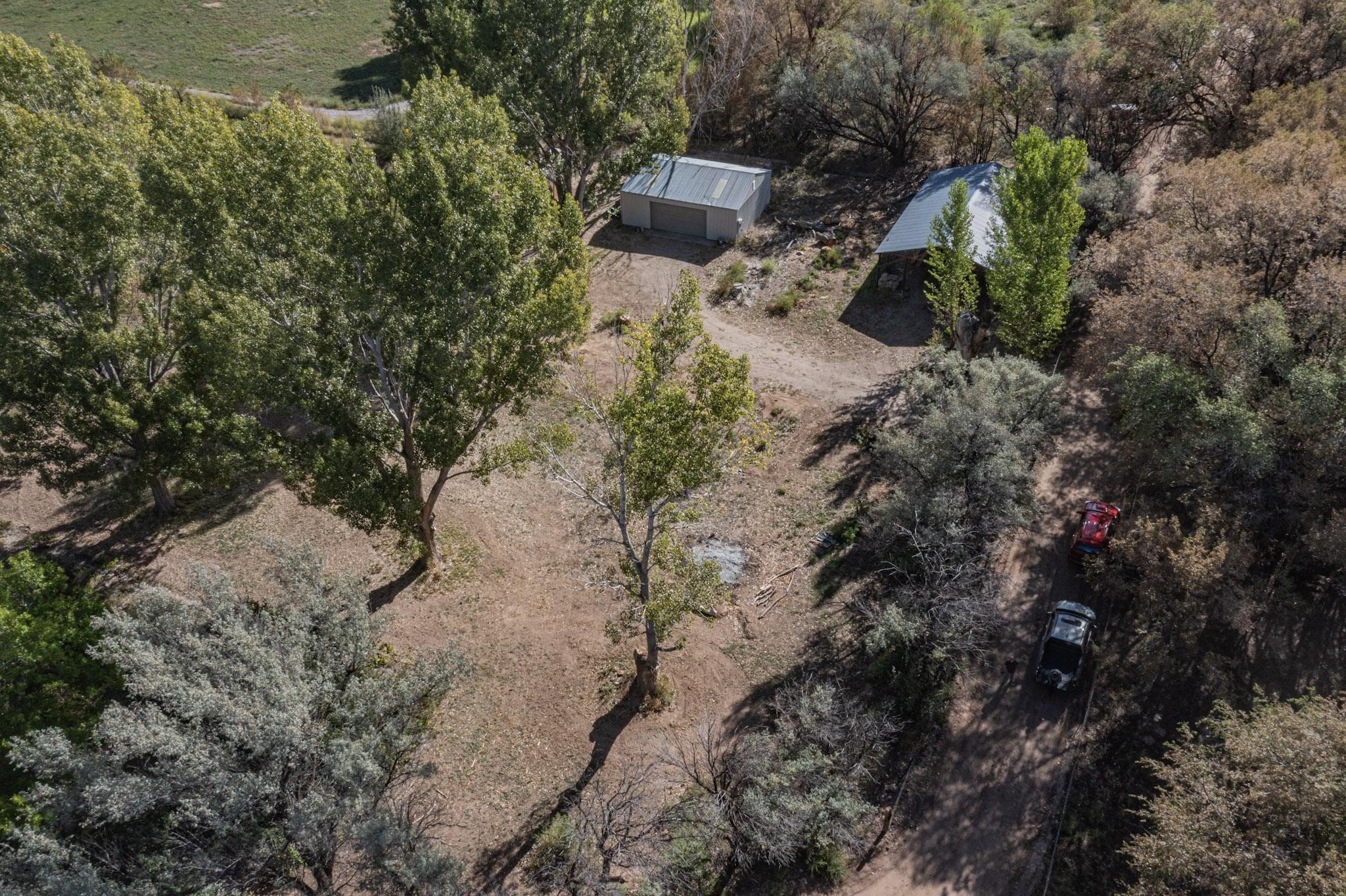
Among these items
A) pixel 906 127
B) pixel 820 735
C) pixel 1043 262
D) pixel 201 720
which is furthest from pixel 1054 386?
pixel 906 127

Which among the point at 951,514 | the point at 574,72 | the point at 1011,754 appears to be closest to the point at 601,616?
the point at 951,514

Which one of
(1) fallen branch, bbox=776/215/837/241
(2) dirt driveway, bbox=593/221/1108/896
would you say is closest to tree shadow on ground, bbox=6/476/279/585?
(2) dirt driveway, bbox=593/221/1108/896

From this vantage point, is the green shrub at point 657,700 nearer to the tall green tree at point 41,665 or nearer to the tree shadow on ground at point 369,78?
the tall green tree at point 41,665

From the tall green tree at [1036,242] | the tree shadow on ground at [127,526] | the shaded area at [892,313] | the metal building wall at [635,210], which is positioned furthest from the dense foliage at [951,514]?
the metal building wall at [635,210]

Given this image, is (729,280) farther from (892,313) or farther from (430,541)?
(430,541)

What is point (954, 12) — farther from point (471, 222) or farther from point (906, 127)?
point (471, 222)
